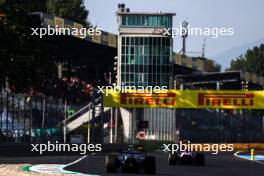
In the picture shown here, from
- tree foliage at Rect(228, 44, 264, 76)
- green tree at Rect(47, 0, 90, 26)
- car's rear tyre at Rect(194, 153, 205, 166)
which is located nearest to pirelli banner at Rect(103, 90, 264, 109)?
car's rear tyre at Rect(194, 153, 205, 166)

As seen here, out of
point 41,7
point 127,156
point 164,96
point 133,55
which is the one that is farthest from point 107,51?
point 127,156

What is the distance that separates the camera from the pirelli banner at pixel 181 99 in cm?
4872

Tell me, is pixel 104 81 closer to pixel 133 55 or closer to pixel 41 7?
pixel 133 55

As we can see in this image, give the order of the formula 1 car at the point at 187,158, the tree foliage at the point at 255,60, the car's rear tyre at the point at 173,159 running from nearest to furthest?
the car's rear tyre at the point at 173,159
the formula 1 car at the point at 187,158
the tree foliage at the point at 255,60

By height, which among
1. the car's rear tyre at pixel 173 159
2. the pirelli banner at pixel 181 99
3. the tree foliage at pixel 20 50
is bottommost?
Result: the car's rear tyre at pixel 173 159

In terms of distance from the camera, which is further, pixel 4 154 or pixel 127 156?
→ pixel 4 154

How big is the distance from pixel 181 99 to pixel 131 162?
86.1 ft

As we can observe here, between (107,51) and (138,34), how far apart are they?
369cm

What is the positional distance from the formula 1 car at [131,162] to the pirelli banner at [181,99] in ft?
82.1

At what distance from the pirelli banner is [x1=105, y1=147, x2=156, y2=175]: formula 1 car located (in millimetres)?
25037

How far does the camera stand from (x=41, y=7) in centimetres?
7625

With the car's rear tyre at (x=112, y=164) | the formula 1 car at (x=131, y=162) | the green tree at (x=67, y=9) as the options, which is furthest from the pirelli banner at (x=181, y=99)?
the green tree at (x=67, y=9)

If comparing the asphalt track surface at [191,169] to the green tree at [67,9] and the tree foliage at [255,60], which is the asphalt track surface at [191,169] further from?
the tree foliage at [255,60]

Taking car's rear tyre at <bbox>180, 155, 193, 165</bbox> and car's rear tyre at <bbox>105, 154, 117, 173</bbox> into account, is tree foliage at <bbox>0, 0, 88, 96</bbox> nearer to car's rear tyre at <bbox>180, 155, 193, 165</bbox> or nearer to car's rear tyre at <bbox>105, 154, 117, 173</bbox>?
car's rear tyre at <bbox>180, 155, 193, 165</bbox>
